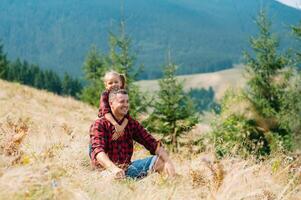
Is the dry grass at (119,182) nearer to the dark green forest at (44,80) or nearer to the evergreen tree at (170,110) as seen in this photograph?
the evergreen tree at (170,110)

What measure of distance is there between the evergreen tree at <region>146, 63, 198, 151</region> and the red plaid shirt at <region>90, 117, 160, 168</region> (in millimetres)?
11953

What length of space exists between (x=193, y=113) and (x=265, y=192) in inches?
587

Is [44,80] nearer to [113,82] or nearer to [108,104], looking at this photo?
[113,82]

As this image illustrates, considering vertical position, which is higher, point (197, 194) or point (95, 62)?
point (197, 194)

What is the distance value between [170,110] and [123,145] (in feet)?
40.9

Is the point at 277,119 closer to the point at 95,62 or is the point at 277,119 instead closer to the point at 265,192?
the point at 265,192

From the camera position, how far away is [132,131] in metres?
6.90

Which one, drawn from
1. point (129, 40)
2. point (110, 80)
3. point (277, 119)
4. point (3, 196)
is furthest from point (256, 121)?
point (3, 196)

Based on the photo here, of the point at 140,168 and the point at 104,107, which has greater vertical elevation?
the point at 104,107

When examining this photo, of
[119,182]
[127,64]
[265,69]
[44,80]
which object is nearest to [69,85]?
[44,80]

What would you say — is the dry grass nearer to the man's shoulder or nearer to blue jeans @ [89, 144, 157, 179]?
blue jeans @ [89, 144, 157, 179]

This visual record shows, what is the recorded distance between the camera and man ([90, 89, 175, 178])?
21.1 feet

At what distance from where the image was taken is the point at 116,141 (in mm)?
6723

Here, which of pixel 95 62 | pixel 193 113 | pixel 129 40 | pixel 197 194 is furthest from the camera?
pixel 95 62
